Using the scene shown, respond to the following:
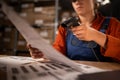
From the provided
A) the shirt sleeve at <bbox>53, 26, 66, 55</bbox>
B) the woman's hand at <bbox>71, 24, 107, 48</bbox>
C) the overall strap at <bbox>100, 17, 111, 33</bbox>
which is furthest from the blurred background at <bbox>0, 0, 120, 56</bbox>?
the woman's hand at <bbox>71, 24, 107, 48</bbox>

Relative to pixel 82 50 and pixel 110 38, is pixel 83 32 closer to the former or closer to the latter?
pixel 110 38

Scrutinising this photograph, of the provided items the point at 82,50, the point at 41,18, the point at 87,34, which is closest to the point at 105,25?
the point at 82,50

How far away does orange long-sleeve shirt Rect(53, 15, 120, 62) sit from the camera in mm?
921

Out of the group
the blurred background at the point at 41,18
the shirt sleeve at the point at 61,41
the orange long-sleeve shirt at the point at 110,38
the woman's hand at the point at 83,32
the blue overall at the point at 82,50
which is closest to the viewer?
the woman's hand at the point at 83,32

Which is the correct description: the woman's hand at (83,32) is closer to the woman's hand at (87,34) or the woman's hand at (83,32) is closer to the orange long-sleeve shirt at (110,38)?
the woman's hand at (87,34)

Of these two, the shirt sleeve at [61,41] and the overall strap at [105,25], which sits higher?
the overall strap at [105,25]

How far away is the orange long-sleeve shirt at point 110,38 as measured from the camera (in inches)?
36.3

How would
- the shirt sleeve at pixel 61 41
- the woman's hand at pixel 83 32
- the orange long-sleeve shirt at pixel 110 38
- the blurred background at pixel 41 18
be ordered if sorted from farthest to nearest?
the blurred background at pixel 41 18 < the shirt sleeve at pixel 61 41 < the orange long-sleeve shirt at pixel 110 38 < the woman's hand at pixel 83 32

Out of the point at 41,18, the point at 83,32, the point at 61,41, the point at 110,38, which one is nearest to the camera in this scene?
the point at 83,32

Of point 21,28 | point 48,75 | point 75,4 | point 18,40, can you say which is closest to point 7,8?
point 21,28

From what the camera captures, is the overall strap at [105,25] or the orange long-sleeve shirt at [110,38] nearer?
the orange long-sleeve shirt at [110,38]

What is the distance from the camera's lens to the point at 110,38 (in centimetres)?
91

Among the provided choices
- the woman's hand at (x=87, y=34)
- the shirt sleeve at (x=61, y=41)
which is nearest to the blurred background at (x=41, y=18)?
the shirt sleeve at (x=61, y=41)

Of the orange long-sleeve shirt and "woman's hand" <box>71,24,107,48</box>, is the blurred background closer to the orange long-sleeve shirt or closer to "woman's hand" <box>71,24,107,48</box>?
the orange long-sleeve shirt
